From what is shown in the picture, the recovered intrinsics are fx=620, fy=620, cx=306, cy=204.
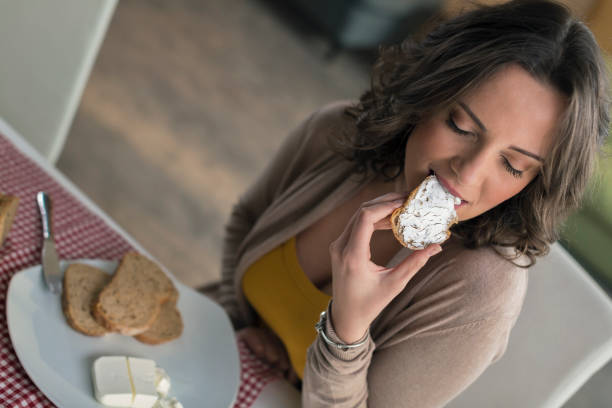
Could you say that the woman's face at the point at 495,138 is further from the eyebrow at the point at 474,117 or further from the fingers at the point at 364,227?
the fingers at the point at 364,227

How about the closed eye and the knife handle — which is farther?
the knife handle

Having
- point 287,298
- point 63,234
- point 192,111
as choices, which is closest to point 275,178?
point 287,298

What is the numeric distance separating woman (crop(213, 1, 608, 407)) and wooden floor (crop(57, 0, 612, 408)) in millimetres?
1540

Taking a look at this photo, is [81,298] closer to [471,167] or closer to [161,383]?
[161,383]

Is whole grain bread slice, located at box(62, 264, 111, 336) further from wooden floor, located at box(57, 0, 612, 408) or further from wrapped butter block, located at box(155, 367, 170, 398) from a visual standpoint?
wooden floor, located at box(57, 0, 612, 408)

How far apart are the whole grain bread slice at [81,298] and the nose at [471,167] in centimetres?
65

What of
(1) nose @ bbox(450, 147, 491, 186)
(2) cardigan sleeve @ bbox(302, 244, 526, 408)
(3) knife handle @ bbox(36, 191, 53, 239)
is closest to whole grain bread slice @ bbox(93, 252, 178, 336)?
(3) knife handle @ bbox(36, 191, 53, 239)

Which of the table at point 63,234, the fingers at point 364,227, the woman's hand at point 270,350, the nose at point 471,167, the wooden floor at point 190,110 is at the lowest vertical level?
the wooden floor at point 190,110

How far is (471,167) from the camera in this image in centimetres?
92

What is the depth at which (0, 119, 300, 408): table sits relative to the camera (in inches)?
44.7

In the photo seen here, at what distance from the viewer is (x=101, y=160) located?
3.10 meters

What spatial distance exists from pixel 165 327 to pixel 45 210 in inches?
13.4

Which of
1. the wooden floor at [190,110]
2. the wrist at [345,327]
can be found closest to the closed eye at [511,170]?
the wrist at [345,327]

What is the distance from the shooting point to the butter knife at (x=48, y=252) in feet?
3.53
